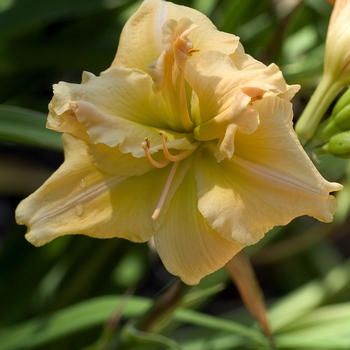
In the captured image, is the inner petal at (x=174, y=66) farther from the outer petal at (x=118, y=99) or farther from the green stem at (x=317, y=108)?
the green stem at (x=317, y=108)

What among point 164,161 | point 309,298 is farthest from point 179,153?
point 309,298

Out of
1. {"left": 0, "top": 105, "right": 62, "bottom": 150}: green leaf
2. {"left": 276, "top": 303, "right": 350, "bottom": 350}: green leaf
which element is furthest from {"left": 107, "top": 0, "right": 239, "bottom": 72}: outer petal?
{"left": 276, "top": 303, "right": 350, "bottom": 350}: green leaf

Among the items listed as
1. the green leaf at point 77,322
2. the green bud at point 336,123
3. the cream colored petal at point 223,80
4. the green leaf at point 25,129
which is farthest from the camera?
the green leaf at point 77,322

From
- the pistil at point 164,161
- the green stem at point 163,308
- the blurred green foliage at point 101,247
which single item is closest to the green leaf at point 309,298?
the blurred green foliage at point 101,247

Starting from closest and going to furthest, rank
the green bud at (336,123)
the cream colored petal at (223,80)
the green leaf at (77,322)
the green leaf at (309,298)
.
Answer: the cream colored petal at (223,80) → the green bud at (336,123) → the green leaf at (77,322) → the green leaf at (309,298)

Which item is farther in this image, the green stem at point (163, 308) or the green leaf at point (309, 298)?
the green leaf at point (309, 298)

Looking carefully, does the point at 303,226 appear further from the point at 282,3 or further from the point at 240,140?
the point at 240,140

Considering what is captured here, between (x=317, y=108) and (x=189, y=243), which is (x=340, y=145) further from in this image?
(x=189, y=243)
